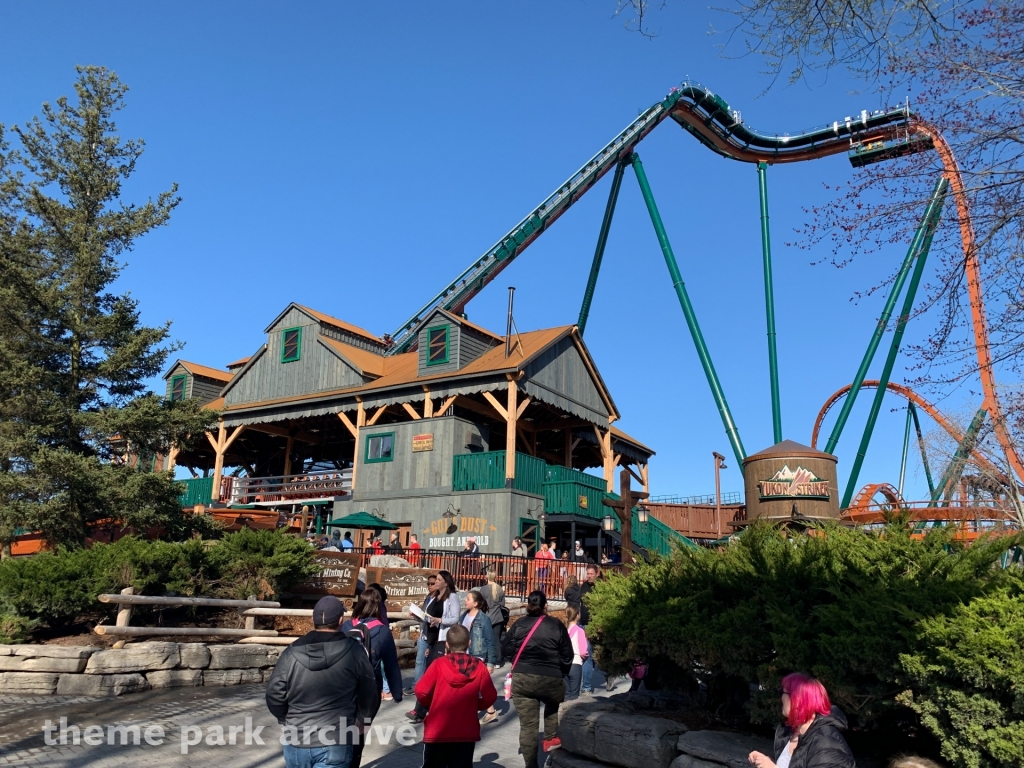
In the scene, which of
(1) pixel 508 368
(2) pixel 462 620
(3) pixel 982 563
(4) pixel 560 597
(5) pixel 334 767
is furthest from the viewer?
(1) pixel 508 368

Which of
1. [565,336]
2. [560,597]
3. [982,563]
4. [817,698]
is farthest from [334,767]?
[565,336]

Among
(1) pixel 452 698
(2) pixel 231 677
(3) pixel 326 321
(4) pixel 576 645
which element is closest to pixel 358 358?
(3) pixel 326 321

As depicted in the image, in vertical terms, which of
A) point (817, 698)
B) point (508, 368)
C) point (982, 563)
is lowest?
point (817, 698)

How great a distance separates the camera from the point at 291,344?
29344 millimetres

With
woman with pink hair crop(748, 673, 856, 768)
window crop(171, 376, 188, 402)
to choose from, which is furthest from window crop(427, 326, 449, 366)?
woman with pink hair crop(748, 673, 856, 768)

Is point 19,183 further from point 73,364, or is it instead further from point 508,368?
point 508,368

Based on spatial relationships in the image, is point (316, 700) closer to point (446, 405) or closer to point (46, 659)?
point (46, 659)

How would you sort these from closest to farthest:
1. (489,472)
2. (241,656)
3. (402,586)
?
(241,656) → (402,586) → (489,472)

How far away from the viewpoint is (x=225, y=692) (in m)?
10.2

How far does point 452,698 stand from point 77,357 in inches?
558

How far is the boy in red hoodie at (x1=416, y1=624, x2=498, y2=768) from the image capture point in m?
5.31

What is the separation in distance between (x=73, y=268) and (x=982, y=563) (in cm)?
1719

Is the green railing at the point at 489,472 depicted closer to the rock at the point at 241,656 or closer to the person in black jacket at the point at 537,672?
the rock at the point at 241,656

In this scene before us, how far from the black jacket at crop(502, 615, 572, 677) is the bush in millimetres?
503
